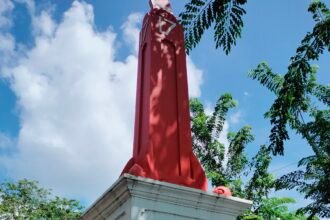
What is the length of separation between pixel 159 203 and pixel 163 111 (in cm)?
134

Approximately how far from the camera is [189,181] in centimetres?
447

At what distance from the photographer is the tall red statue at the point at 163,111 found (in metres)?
4.46

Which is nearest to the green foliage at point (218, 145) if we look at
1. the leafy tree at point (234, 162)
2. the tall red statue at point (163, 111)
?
the leafy tree at point (234, 162)

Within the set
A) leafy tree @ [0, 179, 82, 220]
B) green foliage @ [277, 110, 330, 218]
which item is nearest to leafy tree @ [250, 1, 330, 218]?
green foliage @ [277, 110, 330, 218]

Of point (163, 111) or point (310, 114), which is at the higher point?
point (310, 114)

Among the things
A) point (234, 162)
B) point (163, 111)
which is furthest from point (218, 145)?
point (163, 111)

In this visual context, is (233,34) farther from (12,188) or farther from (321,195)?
(12,188)

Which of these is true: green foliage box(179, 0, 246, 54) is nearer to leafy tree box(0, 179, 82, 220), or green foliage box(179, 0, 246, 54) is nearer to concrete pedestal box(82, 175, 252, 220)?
concrete pedestal box(82, 175, 252, 220)

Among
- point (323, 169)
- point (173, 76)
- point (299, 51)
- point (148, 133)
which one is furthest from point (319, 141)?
point (299, 51)

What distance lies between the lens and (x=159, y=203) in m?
3.89

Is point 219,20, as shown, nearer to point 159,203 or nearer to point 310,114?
point 159,203

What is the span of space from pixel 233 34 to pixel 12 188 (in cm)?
2293

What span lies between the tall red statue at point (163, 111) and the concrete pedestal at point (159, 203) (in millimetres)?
321

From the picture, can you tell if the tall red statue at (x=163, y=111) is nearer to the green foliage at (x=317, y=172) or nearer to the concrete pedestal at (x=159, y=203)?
the concrete pedestal at (x=159, y=203)
